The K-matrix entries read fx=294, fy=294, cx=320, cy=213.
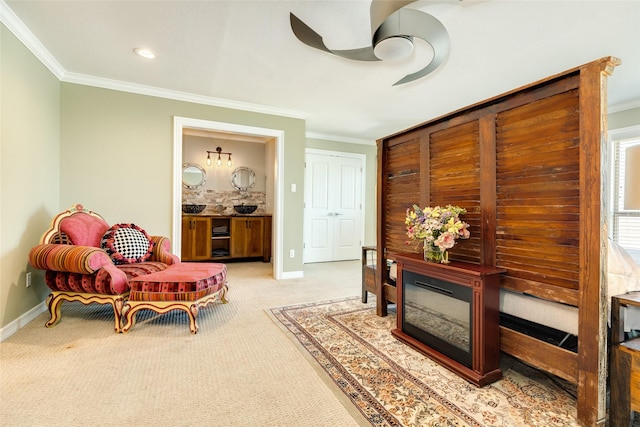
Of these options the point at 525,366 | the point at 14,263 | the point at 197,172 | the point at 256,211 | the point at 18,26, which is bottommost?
the point at 525,366

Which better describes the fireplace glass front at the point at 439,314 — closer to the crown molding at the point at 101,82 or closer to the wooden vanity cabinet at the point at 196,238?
the crown molding at the point at 101,82

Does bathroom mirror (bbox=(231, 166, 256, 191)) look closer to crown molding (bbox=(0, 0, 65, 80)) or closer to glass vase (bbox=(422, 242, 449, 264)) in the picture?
crown molding (bbox=(0, 0, 65, 80))

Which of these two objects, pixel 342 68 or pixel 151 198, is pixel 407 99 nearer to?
pixel 342 68

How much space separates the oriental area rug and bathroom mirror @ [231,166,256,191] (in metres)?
4.25

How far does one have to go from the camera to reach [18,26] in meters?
2.24

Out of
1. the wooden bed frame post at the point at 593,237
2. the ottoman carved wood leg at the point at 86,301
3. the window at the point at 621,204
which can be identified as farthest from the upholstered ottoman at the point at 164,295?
the window at the point at 621,204

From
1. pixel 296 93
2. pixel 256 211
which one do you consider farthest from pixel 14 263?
pixel 256 211

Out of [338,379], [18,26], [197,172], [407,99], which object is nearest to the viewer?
[338,379]

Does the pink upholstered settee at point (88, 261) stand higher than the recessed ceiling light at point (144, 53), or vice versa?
the recessed ceiling light at point (144, 53)

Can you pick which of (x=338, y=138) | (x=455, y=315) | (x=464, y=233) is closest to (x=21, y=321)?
(x=455, y=315)

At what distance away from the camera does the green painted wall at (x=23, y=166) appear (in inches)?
87.1

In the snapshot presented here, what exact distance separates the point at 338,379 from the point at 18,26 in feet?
11.3

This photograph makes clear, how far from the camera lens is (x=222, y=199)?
236 inches

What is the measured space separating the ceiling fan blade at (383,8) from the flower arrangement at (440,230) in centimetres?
121
